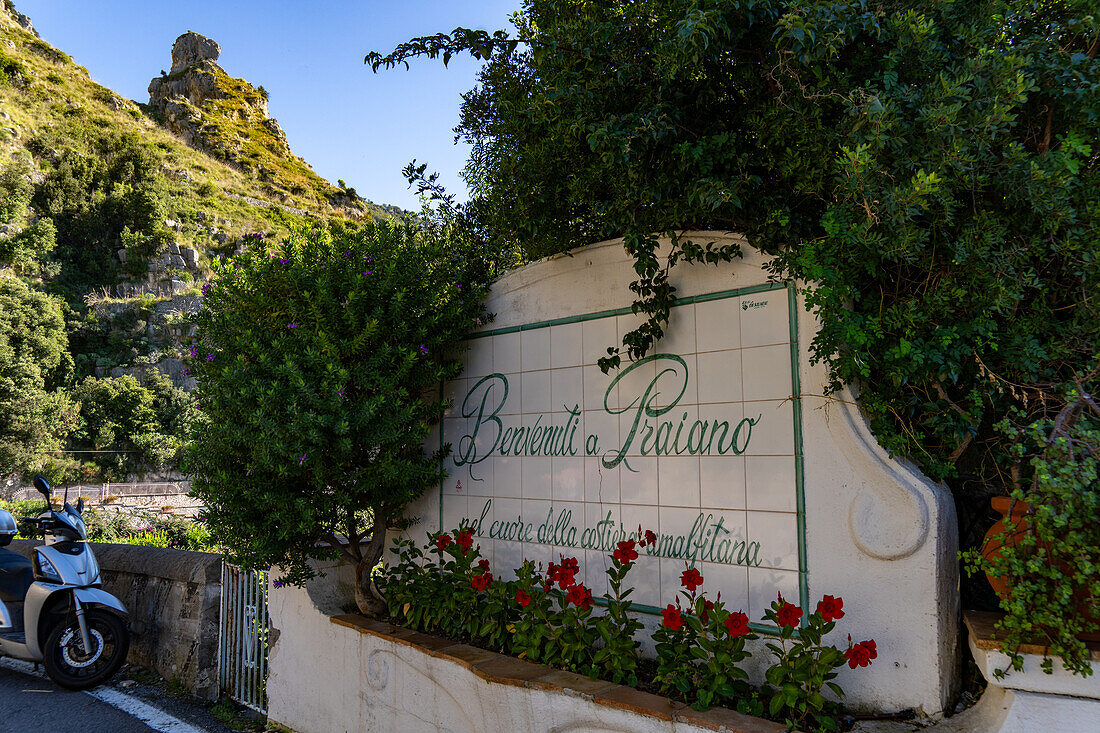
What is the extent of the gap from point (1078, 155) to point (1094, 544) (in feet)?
4.92

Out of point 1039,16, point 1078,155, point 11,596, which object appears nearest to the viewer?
point 1078,155

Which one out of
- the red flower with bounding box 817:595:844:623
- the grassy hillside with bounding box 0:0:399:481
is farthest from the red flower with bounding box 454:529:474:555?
the grassy hillside with bounding box 0:0:399:481

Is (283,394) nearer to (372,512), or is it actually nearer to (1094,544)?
A: (372,512)

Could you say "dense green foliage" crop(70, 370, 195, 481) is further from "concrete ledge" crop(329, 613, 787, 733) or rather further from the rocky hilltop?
"concrete ledge" crop(329, 613, 787, 733)

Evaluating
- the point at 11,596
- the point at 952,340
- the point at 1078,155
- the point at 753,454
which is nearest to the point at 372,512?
the point at 753,454

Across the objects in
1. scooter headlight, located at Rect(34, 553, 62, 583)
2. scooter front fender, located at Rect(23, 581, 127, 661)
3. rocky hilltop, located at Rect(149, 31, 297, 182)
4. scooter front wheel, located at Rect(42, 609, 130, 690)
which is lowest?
scooter front wheel, located at Rect(42, 609, 130, 690)

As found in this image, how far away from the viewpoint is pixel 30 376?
3503 cm

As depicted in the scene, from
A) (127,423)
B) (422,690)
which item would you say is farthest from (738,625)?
(127,423)

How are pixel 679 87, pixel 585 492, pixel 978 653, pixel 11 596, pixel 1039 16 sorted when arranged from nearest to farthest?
pixel 978 653 → pixel 1039 16 → pixel 679 87 → pixel 585 492 → pixel 11 596

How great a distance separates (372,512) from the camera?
498cm

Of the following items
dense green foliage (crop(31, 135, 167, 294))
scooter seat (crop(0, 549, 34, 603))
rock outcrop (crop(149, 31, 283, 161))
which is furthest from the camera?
rock outcrop (crop(149, 31, 283, 161))

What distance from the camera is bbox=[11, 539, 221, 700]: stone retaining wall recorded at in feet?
17.5

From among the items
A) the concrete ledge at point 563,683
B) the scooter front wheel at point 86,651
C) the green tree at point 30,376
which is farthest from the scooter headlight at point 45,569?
the green tree at point 30,376

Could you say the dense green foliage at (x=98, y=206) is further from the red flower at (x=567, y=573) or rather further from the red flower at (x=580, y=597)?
the red flower at (x=580, y=597)
